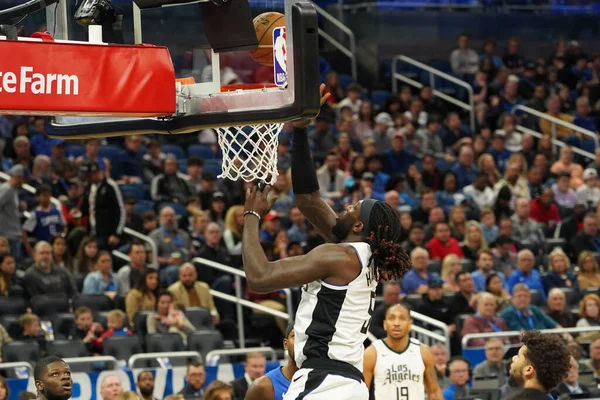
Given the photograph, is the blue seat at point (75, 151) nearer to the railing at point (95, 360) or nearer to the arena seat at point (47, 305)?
the arena seat at point (47, 305)

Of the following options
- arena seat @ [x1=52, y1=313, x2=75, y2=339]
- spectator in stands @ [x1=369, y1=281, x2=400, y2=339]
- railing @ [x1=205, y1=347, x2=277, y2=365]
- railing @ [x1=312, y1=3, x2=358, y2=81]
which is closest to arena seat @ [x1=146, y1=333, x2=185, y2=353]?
railing @ [x1=205, y1=347, x2=277, y2=365]

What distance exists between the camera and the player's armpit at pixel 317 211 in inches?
264

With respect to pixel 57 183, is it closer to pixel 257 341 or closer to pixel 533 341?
pixel 257 341

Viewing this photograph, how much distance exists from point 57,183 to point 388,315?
6.47m

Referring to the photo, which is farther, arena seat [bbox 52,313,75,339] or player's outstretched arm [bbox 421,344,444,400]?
arena seat [bbox 52,313,75,339]

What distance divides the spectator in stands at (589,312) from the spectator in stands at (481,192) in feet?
10.5

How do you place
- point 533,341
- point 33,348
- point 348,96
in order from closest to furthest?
point 533,341
point 33,348
point 348,96

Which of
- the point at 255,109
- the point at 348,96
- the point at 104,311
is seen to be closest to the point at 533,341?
the point at 255,109

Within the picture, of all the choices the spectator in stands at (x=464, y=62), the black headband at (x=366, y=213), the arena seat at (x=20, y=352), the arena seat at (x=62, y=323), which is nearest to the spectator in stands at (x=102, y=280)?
the arena seat at (x=62, y=323)

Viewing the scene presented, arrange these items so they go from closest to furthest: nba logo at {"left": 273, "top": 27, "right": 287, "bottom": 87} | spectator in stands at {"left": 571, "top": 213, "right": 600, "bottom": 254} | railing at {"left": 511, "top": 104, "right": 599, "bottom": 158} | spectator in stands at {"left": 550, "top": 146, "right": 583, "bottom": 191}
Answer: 1. nba logo at {"left": 273, "top": 27, "right": 287, "bottom": 87}
2. spectator in stands at {"left": 571, "top": 213, "right": 600, "bottom": 254}
3. spectator in stands at {"left": 550, "top": 146, "right": 583, "bottom": 191}
4. railing at {"left": 511, "top": 104, "right": 599, "bottom": 158}

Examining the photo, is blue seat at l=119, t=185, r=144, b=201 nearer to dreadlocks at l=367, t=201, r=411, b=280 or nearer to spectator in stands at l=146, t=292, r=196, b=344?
spectator in stands at l=146, t=292, r=196, b=344

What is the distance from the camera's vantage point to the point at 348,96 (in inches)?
730

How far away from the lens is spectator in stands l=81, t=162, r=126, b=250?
13.7 m

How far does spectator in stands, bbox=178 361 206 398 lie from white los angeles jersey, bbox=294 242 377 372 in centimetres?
499
